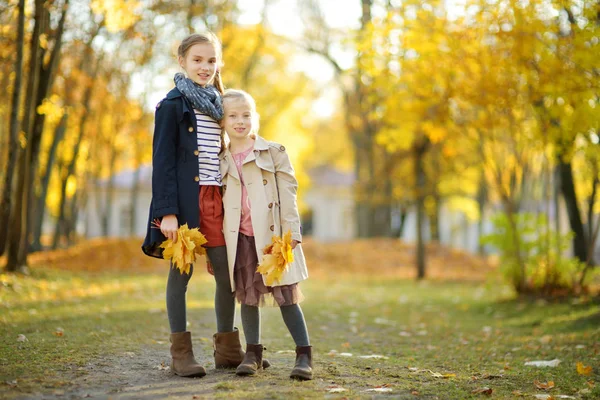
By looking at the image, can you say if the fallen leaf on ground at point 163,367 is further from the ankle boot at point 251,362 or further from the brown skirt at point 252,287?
the brown skirt at point 252,287

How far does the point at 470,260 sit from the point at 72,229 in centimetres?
1426

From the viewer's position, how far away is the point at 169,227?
420 cm

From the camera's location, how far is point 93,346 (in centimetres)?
532

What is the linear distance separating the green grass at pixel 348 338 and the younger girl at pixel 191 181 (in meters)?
0.30

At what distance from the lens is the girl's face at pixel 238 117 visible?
4422mm

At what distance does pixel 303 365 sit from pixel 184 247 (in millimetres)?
1031

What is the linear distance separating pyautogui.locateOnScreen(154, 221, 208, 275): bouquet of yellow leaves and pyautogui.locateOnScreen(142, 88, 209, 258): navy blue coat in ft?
0.26

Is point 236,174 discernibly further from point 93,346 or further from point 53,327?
point 53,327

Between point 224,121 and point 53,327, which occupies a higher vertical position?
point 224,121

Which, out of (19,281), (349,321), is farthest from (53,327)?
(19,281)

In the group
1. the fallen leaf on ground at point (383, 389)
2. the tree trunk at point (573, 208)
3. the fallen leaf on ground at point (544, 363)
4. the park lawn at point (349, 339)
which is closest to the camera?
the fallen leaf on ground at point (383, 389)

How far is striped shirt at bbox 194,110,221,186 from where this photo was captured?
4.39 metres

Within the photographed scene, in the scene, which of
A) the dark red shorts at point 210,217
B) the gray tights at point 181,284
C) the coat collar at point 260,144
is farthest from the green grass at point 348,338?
the coat collar at point 260,144

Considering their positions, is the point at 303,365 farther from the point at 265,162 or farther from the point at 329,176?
the point at 329,176
